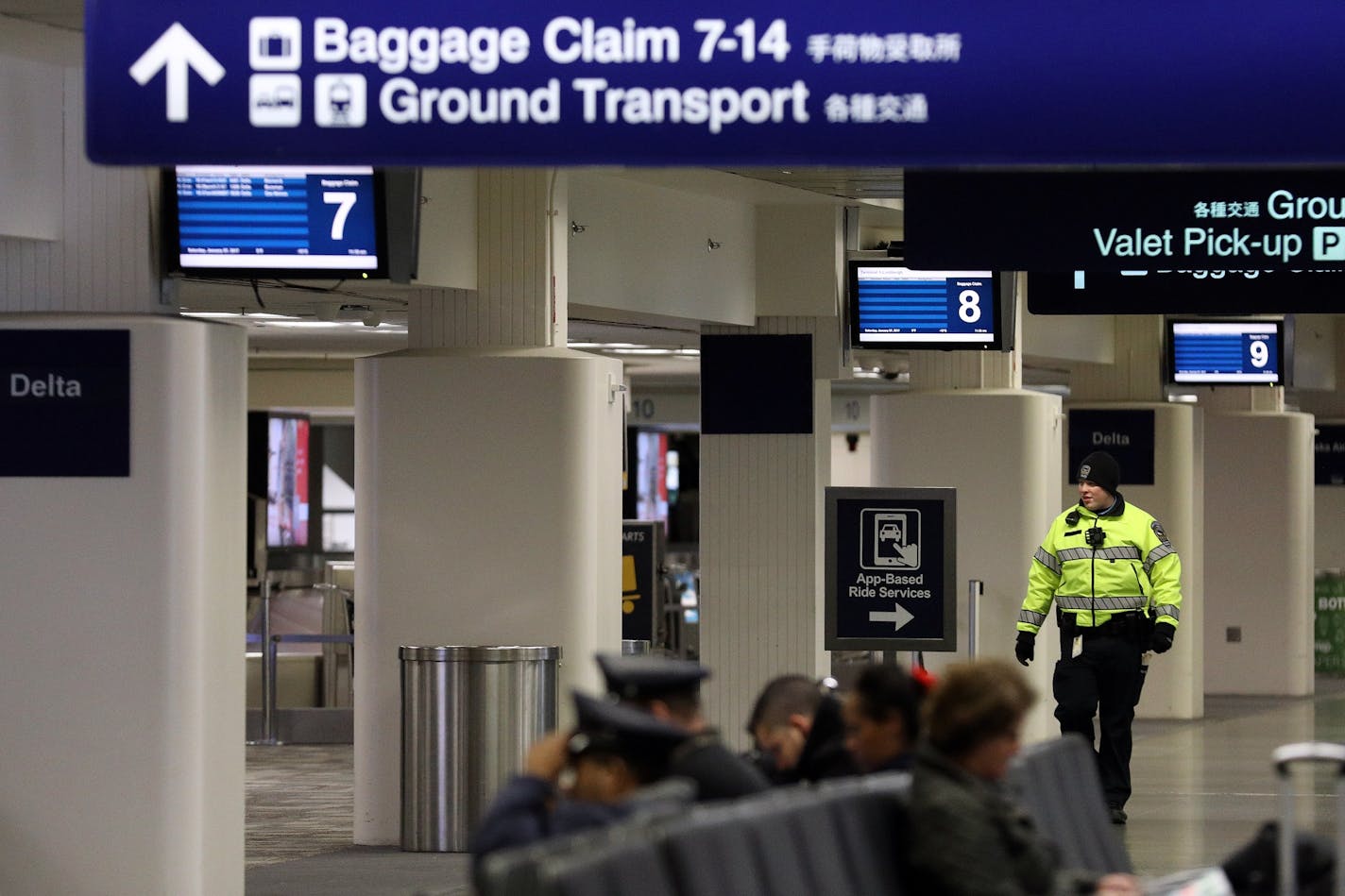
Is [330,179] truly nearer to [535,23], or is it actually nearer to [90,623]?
[90,623]

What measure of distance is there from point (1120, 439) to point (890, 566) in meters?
6.57

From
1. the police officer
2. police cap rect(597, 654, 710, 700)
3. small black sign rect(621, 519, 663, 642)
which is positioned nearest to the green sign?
small black sign rect(621, 519, 663, 642)

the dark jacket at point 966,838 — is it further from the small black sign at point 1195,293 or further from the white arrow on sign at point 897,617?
the white arrow on sign at point 897,617

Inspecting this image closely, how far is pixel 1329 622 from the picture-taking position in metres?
24.0

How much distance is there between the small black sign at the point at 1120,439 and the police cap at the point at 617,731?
45.6 feet

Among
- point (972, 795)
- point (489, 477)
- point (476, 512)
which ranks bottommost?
point (972, 795)

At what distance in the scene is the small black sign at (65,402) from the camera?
787 centimetres

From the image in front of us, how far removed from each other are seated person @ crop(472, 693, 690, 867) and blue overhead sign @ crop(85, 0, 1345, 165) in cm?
131

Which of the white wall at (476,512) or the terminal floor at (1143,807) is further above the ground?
the white wall at (476,512)

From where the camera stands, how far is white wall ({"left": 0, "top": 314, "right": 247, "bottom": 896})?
786 cm

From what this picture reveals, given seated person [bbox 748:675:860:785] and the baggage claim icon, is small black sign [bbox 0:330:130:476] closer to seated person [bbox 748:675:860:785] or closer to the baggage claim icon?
seated person [bbox 748:675:860:785]

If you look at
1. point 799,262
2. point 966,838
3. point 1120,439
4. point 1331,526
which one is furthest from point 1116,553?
point 1331,526

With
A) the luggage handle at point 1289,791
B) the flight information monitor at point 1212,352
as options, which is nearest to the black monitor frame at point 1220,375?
the flight information monitor at point 1212,352

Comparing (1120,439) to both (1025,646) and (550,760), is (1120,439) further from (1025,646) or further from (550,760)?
(550,760)
